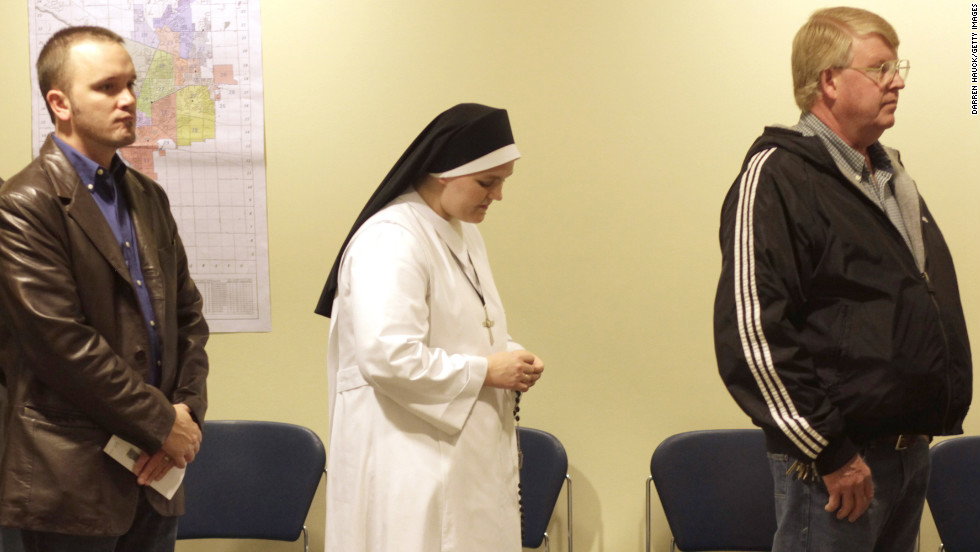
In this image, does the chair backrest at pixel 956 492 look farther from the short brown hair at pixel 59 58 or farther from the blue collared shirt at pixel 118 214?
the short brown hair at pixel 59 58

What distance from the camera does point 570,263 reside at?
355cm

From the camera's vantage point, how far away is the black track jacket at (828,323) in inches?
78.8

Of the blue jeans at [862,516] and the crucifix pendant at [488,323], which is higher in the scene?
the crucifix pendant at [488,323]

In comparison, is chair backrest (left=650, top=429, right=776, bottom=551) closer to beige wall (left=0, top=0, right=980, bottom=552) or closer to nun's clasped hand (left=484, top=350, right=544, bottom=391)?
beige wall (left=0, top=0, right=980, bottom=552)

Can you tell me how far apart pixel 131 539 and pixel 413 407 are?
30.6 inches

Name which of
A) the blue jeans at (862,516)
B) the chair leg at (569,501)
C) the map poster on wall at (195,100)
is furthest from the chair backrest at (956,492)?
the map poster on wall at (195,100)

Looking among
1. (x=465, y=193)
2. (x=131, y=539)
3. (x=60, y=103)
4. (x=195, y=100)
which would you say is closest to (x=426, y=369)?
(x=465, y=193)

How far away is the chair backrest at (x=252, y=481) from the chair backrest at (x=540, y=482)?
0.76 m

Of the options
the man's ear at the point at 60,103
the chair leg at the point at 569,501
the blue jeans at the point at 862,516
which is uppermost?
the man's ear at the point at 60,103

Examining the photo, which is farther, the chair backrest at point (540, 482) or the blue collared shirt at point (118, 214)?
the chair backrest at point (540, 482)

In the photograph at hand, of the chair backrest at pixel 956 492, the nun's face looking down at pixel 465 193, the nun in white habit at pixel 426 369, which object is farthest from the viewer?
the chair backrest at pixel 956 492

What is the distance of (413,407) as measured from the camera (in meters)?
2.24

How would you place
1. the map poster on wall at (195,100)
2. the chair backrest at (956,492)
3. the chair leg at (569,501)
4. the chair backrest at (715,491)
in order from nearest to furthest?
1. the chair backrest at (956,492)
2. the chair backrest at (715,491)
3. the chair leg at (569,501)
4. the map poster on wall at (195,100)

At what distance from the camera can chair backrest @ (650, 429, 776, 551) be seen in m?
3.22
